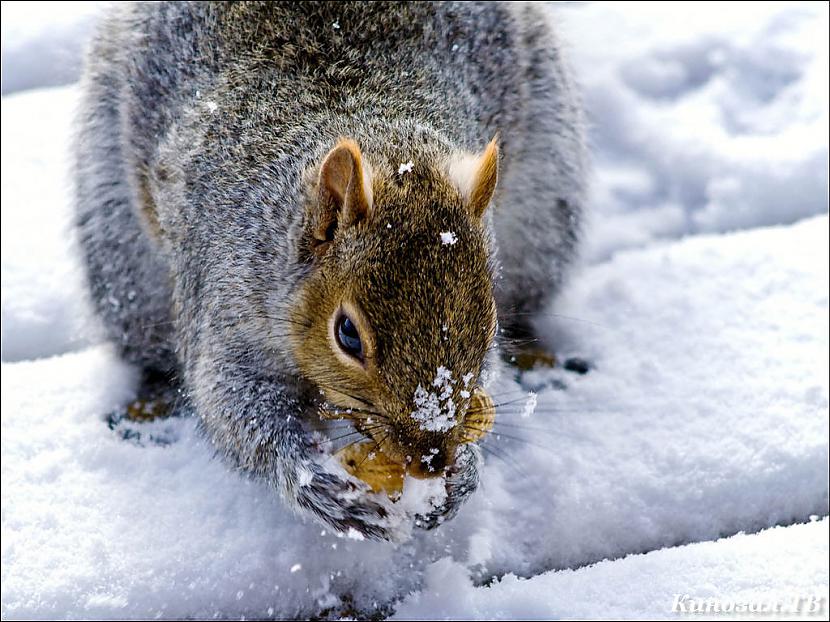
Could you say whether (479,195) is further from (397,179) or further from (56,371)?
(56,371)

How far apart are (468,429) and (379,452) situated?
220 mm

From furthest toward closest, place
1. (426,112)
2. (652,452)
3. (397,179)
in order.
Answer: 1. (652,452)
2. (426,112)
3. (397,179)

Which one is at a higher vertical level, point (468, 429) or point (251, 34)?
point (251, 34)

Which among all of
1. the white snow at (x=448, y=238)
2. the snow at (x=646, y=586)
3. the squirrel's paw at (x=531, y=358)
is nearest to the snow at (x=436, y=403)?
the white snow at (x=448, y=238)

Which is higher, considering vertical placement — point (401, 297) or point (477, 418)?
point (401, 297)

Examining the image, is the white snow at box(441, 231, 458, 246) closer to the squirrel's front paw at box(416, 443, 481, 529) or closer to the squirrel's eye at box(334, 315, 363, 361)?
the squirrel's eye at box(334, 315, 363, 361)

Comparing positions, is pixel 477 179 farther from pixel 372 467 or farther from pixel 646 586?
pixel 646 586

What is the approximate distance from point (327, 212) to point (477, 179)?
12.5 inches

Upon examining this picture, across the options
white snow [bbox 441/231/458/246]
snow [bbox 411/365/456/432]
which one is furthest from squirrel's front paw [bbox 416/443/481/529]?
white snow [bbox 441/231/458/246]

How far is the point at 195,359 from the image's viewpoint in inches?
107

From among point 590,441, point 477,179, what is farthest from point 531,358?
point 477,179

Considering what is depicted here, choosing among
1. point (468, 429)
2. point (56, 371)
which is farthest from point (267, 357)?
point (56, 371)

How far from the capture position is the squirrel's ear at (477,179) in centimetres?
219

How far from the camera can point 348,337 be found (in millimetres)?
2104
